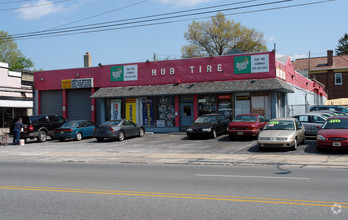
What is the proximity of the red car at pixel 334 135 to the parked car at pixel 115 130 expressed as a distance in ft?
40.5

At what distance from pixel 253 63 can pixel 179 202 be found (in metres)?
19.7

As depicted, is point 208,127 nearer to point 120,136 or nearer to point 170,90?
point 120,136

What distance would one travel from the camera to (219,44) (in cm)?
5659

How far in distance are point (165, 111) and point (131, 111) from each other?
3.11 metres

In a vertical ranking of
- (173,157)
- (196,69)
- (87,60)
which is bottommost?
(173,157)

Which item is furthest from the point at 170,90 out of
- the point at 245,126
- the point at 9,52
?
the point at 9,52

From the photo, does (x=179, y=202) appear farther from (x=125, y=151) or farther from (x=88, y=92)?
(x=88, y=92)

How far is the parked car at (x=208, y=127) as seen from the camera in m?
21.2

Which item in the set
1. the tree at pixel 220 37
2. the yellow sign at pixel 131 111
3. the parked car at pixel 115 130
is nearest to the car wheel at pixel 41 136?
the parked car at pixel 115 130

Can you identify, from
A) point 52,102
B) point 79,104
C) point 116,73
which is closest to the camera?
point 116,73

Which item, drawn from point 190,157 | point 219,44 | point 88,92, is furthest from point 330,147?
point 219,44

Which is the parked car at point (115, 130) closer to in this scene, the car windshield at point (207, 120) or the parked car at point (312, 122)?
the car windshield at point (207, 120)

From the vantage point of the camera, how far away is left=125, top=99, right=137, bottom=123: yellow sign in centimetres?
2847

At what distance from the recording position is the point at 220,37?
183 feet
